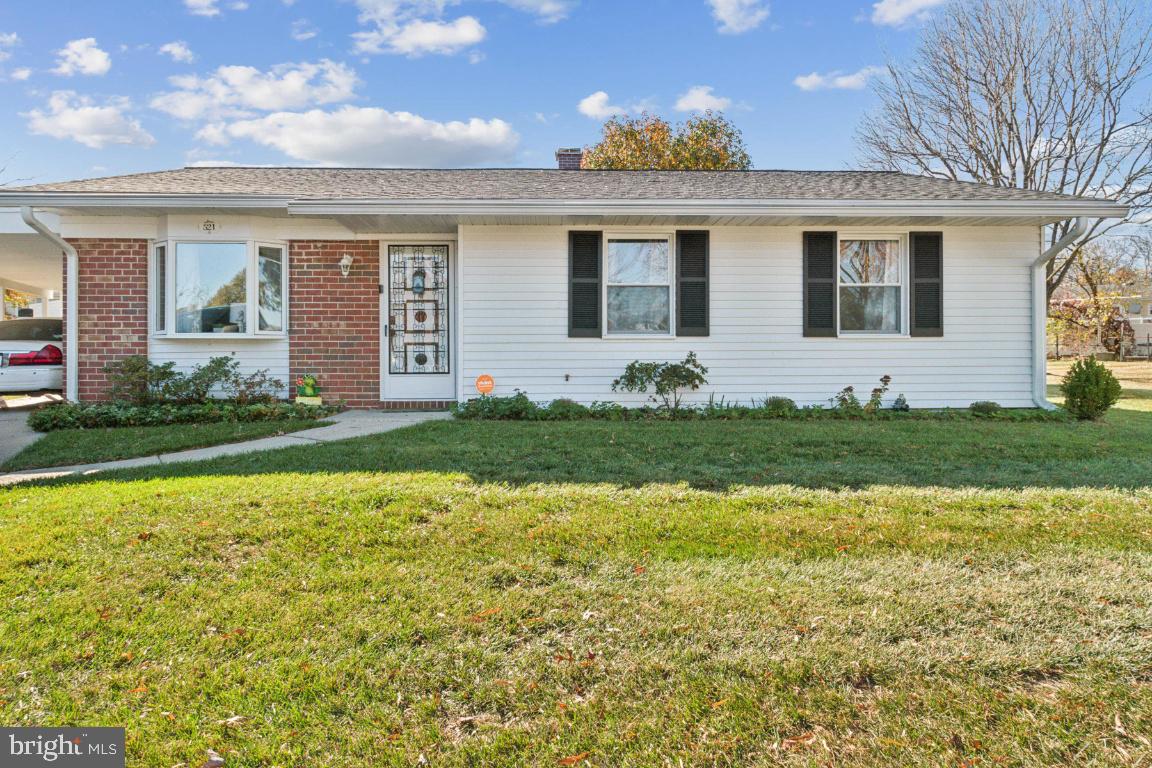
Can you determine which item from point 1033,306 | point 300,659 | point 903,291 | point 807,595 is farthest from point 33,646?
point 1033,306

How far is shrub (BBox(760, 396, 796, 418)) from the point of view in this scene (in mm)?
7980

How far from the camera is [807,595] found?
104 inches

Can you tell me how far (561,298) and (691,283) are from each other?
170 cm

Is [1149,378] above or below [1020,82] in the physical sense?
below

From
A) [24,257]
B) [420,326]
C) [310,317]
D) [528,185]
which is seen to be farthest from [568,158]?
[24,257]

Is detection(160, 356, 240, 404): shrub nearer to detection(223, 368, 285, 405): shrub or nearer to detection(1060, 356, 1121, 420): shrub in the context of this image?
detection(223, 368, 285, 405): shrub

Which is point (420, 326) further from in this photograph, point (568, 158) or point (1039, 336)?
point (1039, 336)

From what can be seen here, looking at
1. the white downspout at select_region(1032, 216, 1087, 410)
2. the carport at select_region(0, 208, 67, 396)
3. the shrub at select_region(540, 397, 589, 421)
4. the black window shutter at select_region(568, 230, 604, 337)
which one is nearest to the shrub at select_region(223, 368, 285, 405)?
the carport at select_region(0, 208, 67, 396)

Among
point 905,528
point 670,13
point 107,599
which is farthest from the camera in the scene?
point 670,13

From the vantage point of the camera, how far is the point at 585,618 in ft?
8.04

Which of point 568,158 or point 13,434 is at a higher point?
point 568,158

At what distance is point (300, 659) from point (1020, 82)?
19.4m

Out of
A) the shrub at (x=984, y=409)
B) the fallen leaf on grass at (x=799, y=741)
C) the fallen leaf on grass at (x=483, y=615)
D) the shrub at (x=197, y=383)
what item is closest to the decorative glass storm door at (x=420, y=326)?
the shrub at (x=197, y=383)

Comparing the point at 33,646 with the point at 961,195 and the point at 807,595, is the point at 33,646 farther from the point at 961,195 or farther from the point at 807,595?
the point at 961,195
